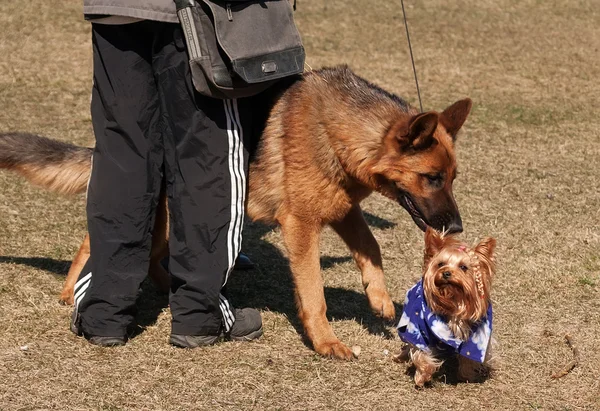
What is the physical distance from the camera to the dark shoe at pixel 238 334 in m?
4.75

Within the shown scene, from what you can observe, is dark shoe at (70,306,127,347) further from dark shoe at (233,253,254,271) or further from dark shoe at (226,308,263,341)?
dark shoe at (233,253,254,271)

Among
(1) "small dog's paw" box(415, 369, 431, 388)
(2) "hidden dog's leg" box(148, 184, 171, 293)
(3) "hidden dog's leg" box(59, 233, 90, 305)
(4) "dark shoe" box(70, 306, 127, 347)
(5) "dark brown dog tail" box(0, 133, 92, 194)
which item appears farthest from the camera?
(3) "hidden dog's leg" box(59, 233, 90, 305)

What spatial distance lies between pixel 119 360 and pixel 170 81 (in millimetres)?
1486

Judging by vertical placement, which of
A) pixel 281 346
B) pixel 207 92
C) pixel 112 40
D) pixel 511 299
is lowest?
pixel 511 299

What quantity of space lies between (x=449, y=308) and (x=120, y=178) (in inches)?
72.2

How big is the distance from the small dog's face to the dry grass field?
0.50 meters

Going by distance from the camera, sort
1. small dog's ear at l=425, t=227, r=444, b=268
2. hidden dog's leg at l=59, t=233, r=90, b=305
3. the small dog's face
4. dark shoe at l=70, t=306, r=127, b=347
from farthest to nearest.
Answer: hidden dog's leg at l=59, t=233, r=90, b=305, dark shoe at l=70, t=306, r=127, b=347, small dog's ear at l=425, t=227, r=444, b=268, the small dog's face

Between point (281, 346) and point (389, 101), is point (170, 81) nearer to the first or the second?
point (389, 101)

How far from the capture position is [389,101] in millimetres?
4766

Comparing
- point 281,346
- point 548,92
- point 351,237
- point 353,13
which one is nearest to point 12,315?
point 281,346

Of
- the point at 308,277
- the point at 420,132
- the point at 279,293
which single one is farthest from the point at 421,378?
the point at 279,293

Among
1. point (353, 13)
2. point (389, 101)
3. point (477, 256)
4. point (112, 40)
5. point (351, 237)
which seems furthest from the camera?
point (353, 13)

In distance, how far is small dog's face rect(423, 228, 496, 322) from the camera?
4070 mm

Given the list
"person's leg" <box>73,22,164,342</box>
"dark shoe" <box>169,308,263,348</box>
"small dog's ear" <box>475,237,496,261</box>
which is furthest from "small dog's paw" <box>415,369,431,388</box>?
"person's leg" <box>73,22,164,342</box>
